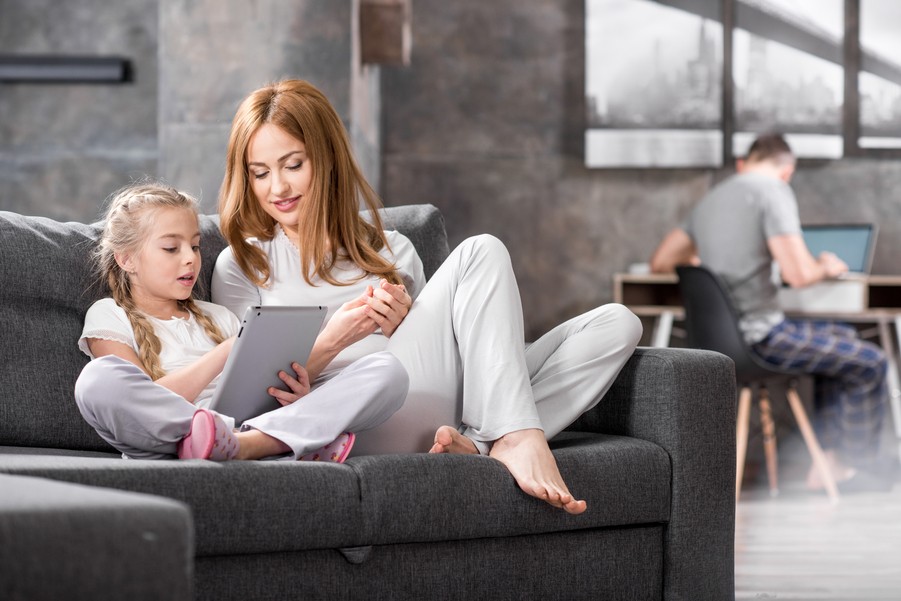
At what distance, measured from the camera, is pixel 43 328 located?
192 centimetres

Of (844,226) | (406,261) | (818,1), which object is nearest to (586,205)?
(844,226)

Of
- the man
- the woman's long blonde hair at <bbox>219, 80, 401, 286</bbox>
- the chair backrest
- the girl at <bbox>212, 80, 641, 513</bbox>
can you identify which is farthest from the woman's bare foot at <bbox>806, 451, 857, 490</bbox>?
the woman's long blonde hair at <bbox>219, 80, 401, 286</bbox>

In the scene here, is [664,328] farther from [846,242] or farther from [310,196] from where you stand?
[310,196]

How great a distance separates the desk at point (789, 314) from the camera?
427 centimetres

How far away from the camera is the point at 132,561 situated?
0.90 metres

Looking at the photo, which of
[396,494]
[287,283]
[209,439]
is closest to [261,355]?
[209,439]

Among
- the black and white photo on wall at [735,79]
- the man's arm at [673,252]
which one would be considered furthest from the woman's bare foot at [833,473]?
the black and white photo on wall at [735,79]

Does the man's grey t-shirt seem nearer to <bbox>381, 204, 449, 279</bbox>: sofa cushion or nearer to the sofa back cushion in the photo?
<bbox>381, 204, 449, 279</bbox>: sofa cushion

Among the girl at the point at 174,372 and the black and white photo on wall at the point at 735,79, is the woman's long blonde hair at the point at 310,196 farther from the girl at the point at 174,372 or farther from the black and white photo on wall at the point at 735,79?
the black and white photo on wall at the point at 735,79

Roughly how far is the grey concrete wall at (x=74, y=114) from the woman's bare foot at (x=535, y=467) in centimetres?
373

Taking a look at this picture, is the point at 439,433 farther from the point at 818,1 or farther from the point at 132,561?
the point at 818,1

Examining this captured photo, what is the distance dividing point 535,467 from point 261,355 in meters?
0.46

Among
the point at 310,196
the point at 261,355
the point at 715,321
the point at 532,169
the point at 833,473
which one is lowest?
the point at 833,473

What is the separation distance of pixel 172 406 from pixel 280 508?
225mm
